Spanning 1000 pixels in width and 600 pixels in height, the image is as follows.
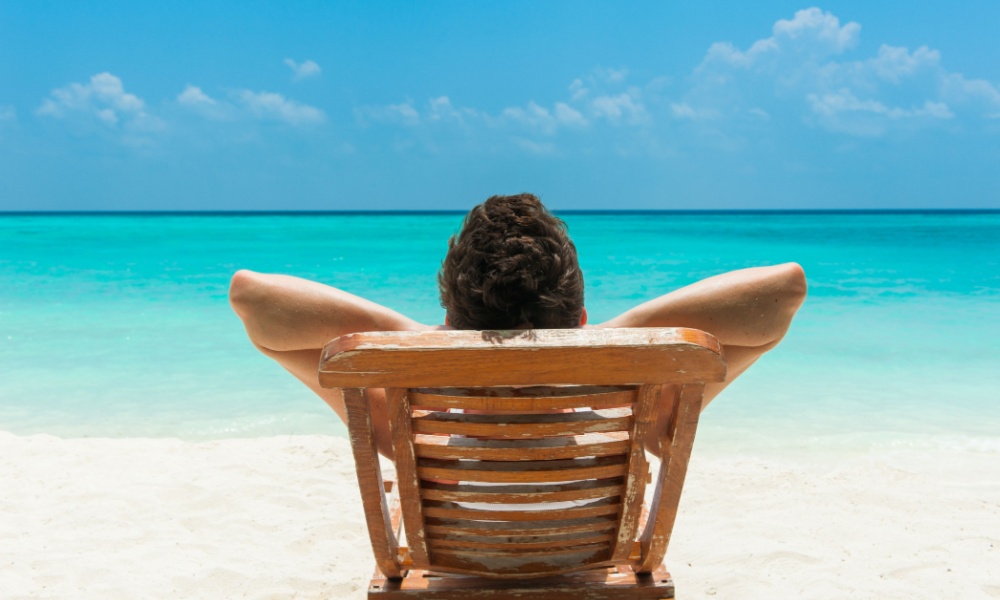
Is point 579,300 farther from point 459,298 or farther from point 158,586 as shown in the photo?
point 158,586

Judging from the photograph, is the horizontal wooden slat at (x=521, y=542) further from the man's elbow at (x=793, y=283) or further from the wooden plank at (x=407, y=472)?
the man's elbow at (x=793, y=283)

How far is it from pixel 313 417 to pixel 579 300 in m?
4.76

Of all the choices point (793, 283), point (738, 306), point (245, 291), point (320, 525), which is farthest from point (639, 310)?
point (320, 525)

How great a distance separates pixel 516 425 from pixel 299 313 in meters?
0.66

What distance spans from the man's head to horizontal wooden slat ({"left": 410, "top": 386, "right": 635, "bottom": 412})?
0.73 ft

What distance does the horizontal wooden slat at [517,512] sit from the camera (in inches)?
61.7

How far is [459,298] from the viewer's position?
1606 millimetres

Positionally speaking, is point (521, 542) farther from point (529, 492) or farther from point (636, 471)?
point (636, 471)

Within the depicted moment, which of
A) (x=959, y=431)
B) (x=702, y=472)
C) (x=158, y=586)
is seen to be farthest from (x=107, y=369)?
(x=959, y=431)

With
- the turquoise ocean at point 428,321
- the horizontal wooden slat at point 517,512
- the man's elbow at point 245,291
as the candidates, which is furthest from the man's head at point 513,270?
the turquoise ocean at point 428,321

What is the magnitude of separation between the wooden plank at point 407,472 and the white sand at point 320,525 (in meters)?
1.57

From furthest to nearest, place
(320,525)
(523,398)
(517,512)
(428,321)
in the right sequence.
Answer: (428,321)
(320,525)
(517,512)
(523,398)

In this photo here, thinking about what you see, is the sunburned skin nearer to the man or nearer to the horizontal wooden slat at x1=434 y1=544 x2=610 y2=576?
the man

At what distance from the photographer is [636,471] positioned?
4.96 feet
